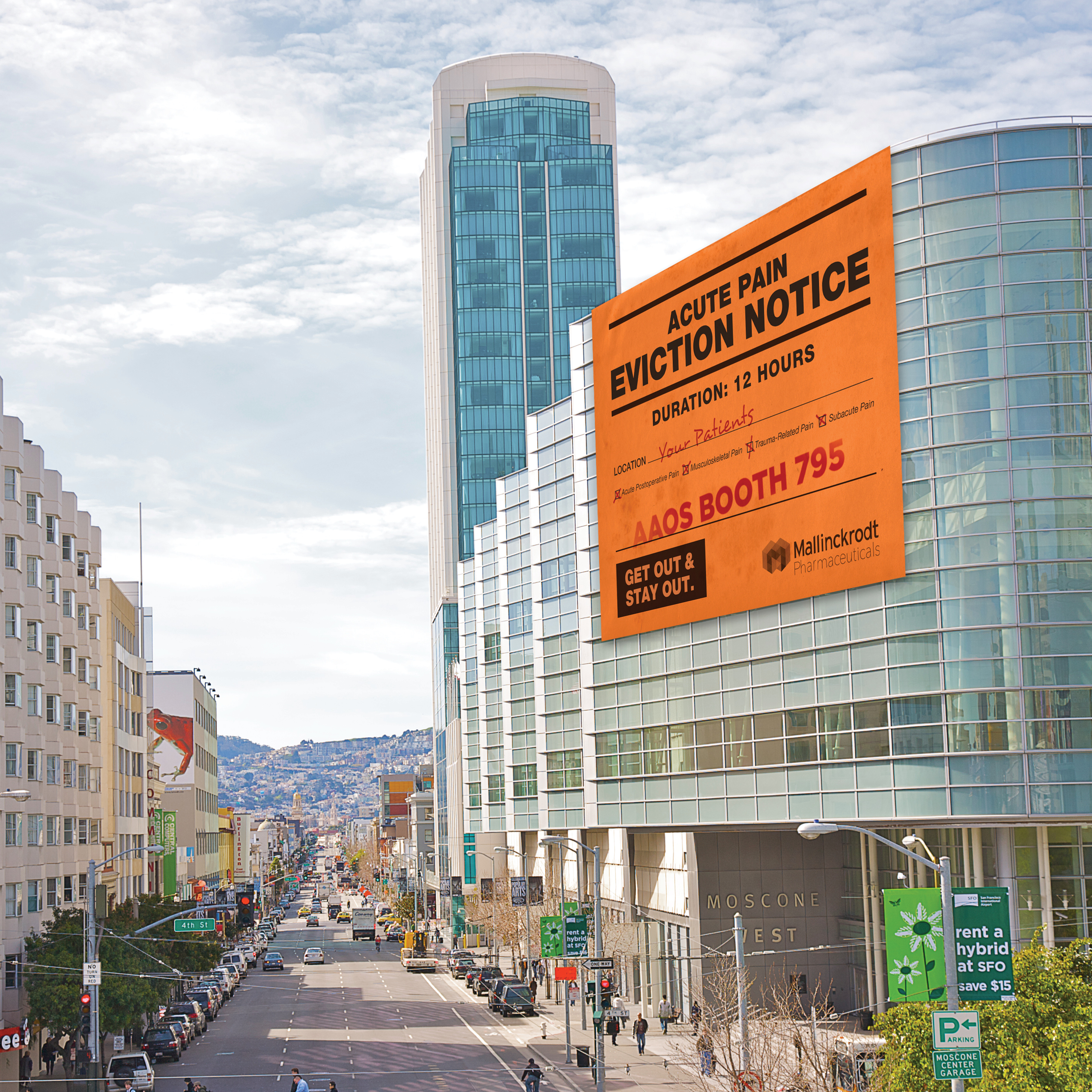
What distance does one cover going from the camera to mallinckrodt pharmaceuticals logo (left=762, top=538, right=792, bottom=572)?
5634cm

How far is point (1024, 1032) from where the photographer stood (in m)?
29.8

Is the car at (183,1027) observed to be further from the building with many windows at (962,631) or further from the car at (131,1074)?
the building with many windows at (962,631)

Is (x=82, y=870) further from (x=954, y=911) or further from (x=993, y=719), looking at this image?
(x=954, y=911)

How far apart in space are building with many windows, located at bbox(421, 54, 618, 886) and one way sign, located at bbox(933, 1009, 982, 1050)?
14302 cm

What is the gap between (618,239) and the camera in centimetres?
17638

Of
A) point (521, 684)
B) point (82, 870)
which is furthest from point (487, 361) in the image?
point (82, 870)

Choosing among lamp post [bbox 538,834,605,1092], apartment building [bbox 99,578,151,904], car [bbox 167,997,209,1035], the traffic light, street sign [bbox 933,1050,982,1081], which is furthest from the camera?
apartment building [bbox 99,578,151,904]

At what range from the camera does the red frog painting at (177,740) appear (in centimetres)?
14812

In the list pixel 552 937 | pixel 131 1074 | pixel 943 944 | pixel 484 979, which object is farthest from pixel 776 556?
pixel 484 979

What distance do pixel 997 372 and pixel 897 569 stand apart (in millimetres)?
7729

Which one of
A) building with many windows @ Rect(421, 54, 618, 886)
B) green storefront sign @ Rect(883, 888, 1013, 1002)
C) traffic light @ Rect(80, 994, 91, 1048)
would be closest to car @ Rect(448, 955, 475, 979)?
traffic light @ Rect(80, 994, 91, 1048)

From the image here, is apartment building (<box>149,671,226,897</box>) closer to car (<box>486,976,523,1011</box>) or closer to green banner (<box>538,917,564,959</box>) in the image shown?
car (<box>486,976,523,1011</box>)

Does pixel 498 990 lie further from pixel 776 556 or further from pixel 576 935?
pixel 776 556

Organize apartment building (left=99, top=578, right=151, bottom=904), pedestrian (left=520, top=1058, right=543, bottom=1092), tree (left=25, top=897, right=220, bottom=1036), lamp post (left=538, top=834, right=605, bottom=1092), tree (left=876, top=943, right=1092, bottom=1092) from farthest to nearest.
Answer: apartment building (left=99, top=578, right=151, bottom=904) → tree (left=25, top=897, right=220, bottom=1036) → pedestrian (left=520, top=1058, right=543, bottom=1092) → lamp post (left=538, top=834, right=605, bottom=1092) → tree (left=876, top=943, right=1092, bottom=1092)
